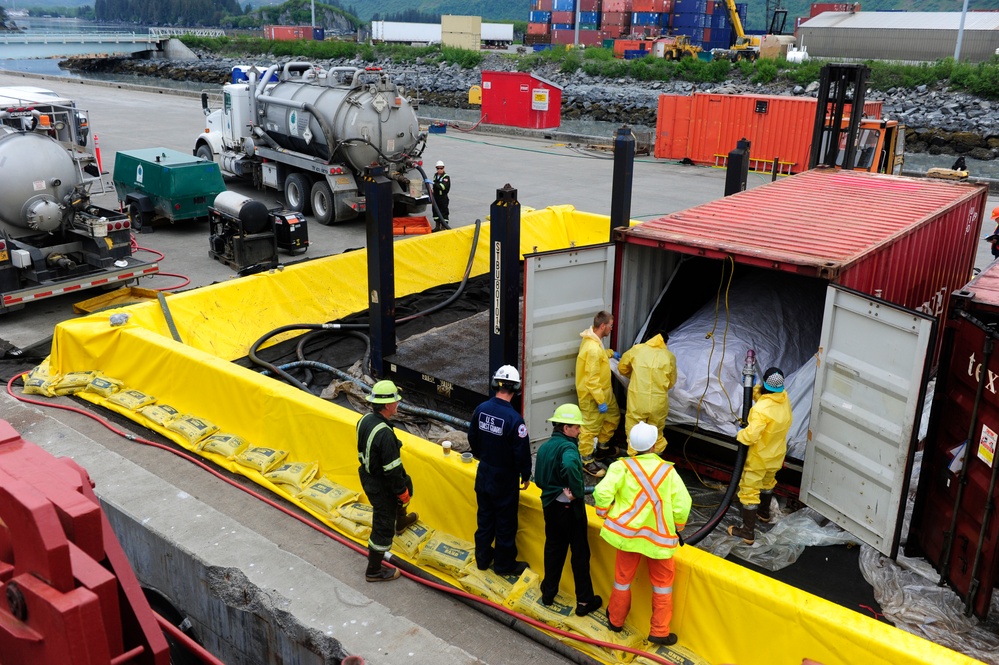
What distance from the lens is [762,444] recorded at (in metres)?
6.61

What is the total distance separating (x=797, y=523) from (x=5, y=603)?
5835 mm

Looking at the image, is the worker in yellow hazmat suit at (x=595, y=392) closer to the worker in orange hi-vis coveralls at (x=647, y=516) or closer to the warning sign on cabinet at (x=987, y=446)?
the worker in orange hi-vis coveralls at (x=647, y=516)

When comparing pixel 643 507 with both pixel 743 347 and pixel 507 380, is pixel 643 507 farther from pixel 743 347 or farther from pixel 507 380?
pixel 743 347

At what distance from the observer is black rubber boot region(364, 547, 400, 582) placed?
6.00m

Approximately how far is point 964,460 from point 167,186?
47.8 feet

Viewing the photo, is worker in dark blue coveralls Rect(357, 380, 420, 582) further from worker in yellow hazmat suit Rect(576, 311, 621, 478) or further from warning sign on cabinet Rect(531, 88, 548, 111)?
warning sign on cabinet Rect(531, 88, 548, 111)

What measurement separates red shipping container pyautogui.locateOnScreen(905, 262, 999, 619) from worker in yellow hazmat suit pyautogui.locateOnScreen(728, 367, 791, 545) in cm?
105

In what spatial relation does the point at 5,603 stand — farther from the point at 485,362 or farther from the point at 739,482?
the point at 485,362

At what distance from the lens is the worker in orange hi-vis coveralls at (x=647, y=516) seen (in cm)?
515

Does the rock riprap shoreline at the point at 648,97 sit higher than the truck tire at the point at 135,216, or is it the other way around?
the rock riprap shoreline at the point at 648,97

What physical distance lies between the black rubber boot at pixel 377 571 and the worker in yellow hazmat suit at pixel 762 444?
111 inches

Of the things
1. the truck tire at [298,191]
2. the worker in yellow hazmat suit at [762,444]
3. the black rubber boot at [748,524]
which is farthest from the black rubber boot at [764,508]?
the truck tire at [298,191]

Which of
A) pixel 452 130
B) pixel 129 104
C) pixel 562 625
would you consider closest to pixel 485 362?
pixel 562 625

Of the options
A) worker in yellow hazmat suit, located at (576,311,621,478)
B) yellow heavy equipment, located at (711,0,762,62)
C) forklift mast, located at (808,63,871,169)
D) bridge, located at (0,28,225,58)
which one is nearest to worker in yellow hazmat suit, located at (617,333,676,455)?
worker in yellow hazmat suit, located at (576,311,621,478)
